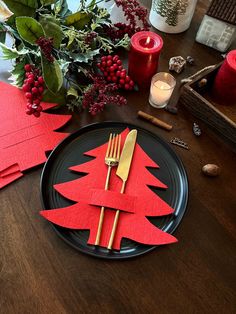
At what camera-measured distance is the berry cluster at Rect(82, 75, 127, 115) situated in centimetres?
61

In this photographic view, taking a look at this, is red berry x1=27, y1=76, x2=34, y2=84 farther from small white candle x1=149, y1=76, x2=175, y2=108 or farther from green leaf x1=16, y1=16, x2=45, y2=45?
small white candle x1=149, y1=76, x2=175, y2=108

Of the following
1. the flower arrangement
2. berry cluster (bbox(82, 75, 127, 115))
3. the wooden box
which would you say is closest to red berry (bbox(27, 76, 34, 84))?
the flower arrangement

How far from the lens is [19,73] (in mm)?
650

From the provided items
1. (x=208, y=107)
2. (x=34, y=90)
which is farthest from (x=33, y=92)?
(x=208, y=107)

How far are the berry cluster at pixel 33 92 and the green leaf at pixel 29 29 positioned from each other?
72 mm

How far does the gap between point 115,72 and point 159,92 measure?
0.12 metres

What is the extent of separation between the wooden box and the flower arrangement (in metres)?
0.14

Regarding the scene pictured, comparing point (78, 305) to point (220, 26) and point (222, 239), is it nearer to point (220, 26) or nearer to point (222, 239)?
point (222, 239)

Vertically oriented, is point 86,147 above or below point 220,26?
below

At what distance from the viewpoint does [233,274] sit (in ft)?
1.63

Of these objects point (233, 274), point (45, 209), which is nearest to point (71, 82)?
point (45, 209)

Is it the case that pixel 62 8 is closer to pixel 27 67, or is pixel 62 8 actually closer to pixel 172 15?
pixel 27 67

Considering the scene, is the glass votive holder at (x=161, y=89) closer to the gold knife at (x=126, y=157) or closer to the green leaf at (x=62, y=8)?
the gold knife at (x=126, y=157)

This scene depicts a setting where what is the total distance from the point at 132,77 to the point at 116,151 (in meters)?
0.23
